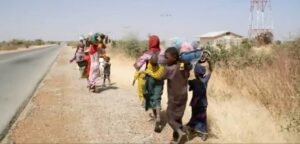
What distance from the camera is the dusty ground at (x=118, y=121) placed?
667cm

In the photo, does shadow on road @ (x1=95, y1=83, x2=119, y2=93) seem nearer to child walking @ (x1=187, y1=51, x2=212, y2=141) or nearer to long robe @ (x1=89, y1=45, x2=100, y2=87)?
long robe @ (x1=89, y1=45, x2=100, y2=87)

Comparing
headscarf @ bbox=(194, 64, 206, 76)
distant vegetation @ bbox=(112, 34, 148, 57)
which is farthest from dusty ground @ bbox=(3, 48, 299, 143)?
distant vegetation @ bbox=(112, 34, 148, 57)

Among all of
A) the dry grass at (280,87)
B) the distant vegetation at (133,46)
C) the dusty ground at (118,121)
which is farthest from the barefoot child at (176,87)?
A: the distant vegetation at (133,46)

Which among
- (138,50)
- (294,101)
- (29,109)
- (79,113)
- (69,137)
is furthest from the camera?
(138,50)

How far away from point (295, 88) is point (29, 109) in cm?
587

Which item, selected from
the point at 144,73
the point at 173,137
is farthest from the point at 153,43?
the point at 173,137

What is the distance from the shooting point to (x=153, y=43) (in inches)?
298

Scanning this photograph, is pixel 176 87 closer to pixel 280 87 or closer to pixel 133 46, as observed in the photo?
pixel 280 87

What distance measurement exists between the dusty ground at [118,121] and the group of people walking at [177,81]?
14.9 inches

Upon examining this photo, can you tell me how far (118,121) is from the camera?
7.99 metres

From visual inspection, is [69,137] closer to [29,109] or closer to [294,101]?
[29,109]

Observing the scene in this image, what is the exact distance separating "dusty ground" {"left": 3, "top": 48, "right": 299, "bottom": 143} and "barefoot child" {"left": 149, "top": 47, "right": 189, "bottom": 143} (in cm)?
49

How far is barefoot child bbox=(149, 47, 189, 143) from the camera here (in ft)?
20.6

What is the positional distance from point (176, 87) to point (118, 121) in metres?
2.11
